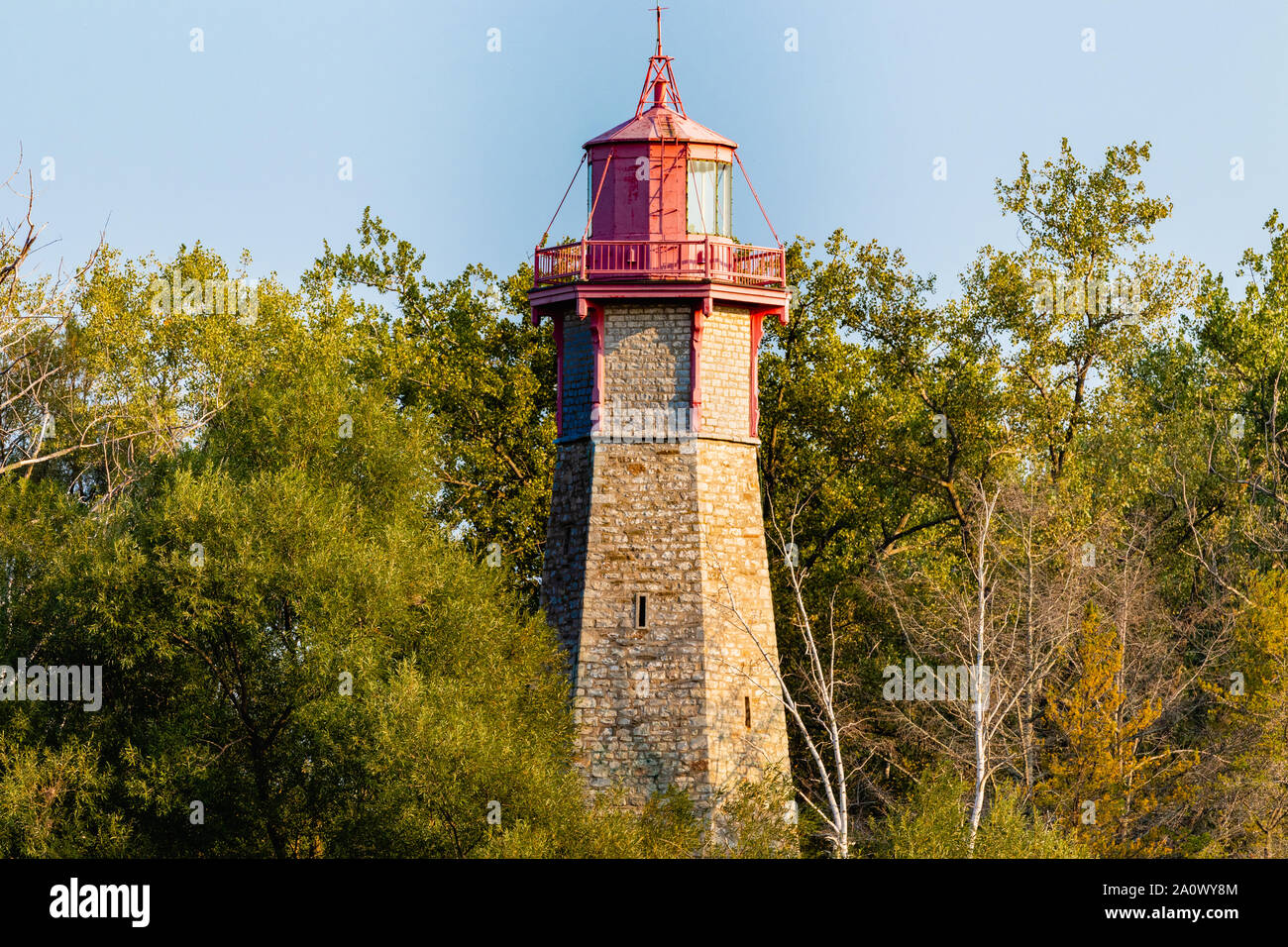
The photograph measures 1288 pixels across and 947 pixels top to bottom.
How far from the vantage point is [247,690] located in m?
31.3

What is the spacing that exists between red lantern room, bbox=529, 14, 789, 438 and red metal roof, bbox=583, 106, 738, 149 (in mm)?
17

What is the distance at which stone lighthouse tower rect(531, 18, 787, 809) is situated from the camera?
33.5 meters

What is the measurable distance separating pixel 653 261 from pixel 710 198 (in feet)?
5.85

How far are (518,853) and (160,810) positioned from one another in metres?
5.62

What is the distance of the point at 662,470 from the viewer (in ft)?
113

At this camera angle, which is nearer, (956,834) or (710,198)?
(956,834)

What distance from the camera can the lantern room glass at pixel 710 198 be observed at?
35.5m

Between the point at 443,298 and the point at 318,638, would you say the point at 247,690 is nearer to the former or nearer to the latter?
the point at 318,638
